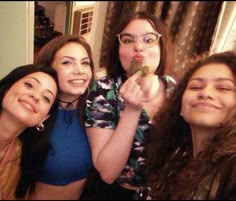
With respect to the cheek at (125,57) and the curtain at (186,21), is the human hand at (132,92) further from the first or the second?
the curtain at (186,21)

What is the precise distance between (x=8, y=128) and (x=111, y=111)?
0.21 m

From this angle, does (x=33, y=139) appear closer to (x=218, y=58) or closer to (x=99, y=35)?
(x=99, y=35)

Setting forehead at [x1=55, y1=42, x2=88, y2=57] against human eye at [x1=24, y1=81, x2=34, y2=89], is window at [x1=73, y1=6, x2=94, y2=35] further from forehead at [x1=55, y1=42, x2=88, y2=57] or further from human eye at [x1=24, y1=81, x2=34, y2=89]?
human eye at [x1=24, y1=81, x2=34, y2=89]

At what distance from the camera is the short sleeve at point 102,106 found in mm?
600

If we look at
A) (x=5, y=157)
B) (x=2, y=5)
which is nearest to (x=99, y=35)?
(x=2, y=5)

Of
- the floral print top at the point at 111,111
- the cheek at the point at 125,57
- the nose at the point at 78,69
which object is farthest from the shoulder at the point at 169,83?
the nose at the point at 78,69

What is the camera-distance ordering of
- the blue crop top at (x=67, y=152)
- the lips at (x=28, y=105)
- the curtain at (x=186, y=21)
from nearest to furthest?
the lips at (x=28, y=105)
the blue crop top at (x=67, y=152)
the curtain at (x=186, y=21)

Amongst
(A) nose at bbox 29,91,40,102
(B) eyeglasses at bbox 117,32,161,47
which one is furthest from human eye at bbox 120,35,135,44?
(A) nose at bbox 29,91,40,102

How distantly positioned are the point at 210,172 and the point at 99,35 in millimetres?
377

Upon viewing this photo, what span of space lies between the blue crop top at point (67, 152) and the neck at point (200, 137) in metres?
0.23

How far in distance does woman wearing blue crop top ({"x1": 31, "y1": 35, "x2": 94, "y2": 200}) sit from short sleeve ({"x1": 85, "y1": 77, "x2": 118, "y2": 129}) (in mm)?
16

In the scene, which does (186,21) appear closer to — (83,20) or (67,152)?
(83,20)

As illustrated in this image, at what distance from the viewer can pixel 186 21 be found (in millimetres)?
733

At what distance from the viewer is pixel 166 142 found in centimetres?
71
